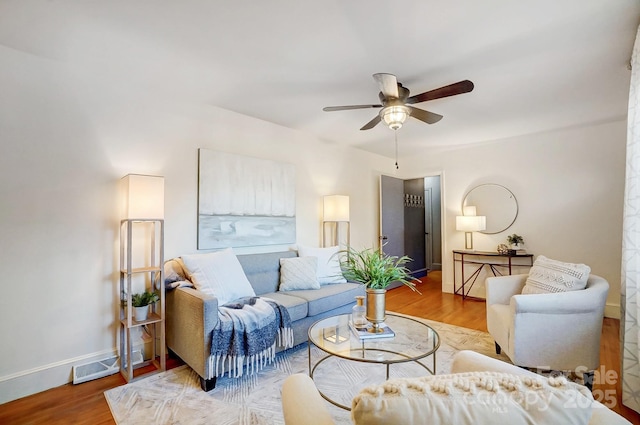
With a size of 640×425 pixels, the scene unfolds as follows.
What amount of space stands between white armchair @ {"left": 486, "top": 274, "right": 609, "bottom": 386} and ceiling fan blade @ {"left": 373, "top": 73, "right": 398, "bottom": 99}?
70.0 inches

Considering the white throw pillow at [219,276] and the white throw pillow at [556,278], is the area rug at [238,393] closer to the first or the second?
the white throw pillow at [219,276]

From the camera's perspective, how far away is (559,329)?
6.79ft

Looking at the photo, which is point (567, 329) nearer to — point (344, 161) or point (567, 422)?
point (567, 422)

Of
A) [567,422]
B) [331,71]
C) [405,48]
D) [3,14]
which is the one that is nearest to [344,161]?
[331,71]

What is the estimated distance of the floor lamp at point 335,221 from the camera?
13.7 ft

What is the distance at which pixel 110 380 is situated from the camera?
2.28m

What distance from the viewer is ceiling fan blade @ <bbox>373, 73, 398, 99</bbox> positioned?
208 cm

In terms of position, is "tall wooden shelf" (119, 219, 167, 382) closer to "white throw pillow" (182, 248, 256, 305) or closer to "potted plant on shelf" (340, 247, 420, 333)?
"white throw pillow" (182, 248, 256, 305)

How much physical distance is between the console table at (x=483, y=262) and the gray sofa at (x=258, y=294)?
227cm

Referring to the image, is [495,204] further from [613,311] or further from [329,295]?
[329,295]

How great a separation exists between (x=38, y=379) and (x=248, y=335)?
1.51 m

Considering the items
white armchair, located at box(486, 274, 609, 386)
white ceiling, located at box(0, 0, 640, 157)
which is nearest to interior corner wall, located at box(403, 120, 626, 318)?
white ceiling, located at box(0, 0, 640, 157)

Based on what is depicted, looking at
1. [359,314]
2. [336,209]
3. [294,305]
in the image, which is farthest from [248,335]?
[336,209]

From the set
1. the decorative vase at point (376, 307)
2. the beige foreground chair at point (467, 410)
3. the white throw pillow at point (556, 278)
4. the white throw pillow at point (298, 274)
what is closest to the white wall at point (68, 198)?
the white throw pillow at point (298, 274)
